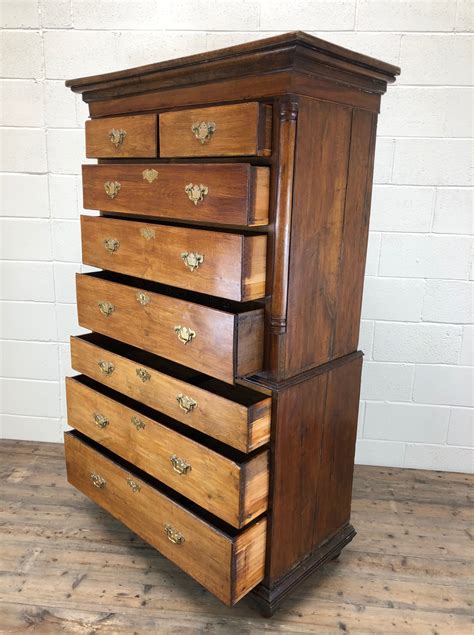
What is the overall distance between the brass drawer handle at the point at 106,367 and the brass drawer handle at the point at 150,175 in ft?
2.08

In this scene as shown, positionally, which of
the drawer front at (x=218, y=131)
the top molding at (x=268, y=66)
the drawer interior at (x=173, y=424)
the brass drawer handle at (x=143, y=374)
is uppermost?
the top molding at (x=268, y=66)

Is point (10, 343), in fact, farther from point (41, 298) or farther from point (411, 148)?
point (411, 148)

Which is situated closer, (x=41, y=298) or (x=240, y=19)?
(x=240, y=19)

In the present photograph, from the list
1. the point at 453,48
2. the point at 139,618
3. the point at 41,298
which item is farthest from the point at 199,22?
the point at 139,618

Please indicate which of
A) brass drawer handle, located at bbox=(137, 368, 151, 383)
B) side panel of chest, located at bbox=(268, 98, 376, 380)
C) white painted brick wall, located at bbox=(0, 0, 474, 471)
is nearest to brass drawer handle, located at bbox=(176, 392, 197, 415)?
brass drawer handle, located at bbox=(137, 368, 151, 383)

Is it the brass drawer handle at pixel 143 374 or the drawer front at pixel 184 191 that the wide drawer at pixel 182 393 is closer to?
the brass drawer handle at pixel 143 374

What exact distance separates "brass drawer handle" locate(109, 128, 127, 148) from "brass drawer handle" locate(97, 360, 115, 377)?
2.34 feet

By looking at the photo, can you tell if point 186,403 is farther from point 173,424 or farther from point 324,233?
point 324,233

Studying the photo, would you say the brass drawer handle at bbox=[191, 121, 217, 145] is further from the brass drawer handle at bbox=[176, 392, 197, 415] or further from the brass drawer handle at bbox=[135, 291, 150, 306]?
the brass drawer handle at bbox=[176, 392, 197, 415]

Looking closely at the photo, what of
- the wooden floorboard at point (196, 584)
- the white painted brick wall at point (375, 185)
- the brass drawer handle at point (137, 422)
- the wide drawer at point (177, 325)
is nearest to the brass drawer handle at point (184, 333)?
the wide drawer at point (177, 325)

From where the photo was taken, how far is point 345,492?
72.6 inches

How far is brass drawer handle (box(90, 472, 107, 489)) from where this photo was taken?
193cm

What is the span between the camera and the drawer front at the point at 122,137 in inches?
62.4

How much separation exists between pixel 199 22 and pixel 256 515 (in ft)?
6.20
